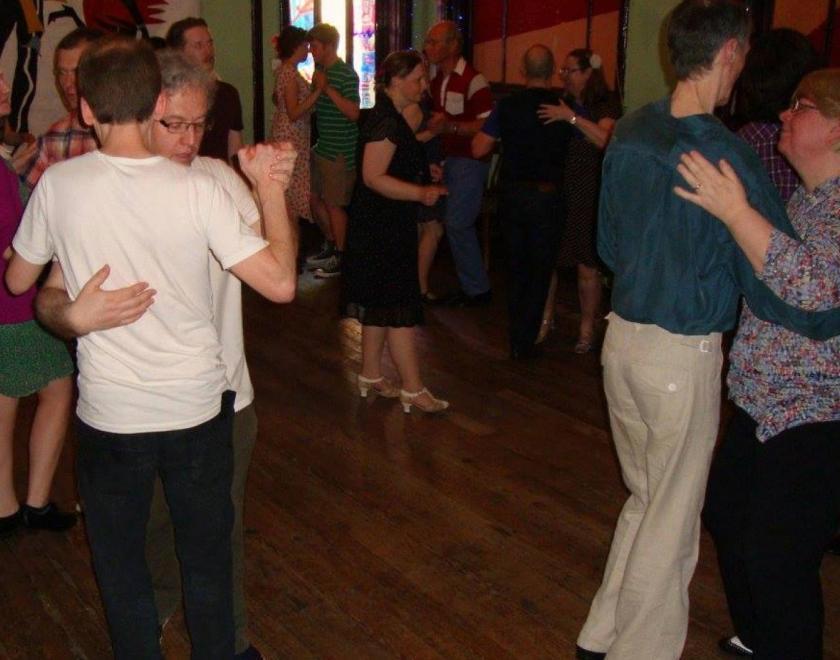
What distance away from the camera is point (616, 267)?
6.95 feet

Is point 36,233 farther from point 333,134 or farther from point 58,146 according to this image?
point 333,134

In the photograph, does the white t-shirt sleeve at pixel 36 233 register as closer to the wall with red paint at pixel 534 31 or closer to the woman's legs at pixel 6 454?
the woman's legs at pixel 6 454

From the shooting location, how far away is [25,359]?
270 centimetres

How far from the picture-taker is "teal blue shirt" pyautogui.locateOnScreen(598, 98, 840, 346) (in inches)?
71.3

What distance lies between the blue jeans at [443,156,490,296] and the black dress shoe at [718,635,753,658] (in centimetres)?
351

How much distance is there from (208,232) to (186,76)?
1.24 feet

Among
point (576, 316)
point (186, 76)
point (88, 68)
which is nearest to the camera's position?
point (88, 68)

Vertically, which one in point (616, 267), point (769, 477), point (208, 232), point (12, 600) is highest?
point (208, 232)

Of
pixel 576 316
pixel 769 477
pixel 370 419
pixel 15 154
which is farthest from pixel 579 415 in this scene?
pixel 15 154

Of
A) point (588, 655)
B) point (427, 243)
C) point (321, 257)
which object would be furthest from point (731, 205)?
point (321, 257)

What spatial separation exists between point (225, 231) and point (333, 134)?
4.86 m

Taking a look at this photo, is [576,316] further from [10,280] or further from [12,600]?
[10,280]

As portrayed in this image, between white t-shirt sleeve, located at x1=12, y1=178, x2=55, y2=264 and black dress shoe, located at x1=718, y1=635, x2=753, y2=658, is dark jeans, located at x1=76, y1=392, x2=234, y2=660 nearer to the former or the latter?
white t-shirt sleeve, located at x1=12, y1=178, x2=55, y2=264

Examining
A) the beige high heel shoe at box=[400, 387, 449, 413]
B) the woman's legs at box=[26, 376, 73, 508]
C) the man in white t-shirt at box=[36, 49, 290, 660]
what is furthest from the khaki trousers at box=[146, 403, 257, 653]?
the beige high heel shoe at box=[400, 387, 449, 413]
